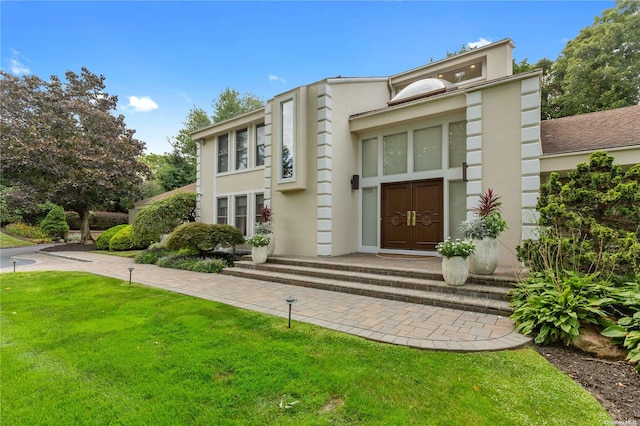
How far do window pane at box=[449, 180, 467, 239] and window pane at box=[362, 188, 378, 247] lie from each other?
2.28 m

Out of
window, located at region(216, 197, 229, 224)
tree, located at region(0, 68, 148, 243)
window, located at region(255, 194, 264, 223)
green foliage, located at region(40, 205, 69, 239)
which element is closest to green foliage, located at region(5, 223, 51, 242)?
green foliage, located at region(40, 205, 69, 239)

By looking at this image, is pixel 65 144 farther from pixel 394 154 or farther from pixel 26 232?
pixel 394 154

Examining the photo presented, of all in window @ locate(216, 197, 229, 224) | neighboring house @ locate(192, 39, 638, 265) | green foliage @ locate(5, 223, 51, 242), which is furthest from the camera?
green foliage @ locate(5, 223, 51, 242)

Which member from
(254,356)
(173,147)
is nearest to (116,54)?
(254,356)

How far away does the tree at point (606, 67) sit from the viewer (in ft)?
44.6

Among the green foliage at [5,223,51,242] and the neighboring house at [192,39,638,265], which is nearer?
the neighboring house at [192,39,638,265]

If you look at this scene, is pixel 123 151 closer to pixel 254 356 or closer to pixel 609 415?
pixel 254 356

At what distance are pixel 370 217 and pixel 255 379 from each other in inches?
293

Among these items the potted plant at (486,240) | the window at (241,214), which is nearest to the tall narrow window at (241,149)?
the window at (241,214)

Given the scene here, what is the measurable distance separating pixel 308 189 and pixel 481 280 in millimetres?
5297

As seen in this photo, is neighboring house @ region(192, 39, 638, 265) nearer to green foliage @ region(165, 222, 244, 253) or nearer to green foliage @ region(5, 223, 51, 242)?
green foliage @ region(165, 222, 244, 253)

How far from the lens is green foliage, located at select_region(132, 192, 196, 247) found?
1148cm

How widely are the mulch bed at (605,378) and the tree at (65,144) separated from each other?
18060mm

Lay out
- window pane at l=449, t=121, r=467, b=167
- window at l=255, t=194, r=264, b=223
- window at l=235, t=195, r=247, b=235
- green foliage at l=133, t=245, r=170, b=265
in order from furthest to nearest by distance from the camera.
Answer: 1. window at l=235, t=195, r=247, b=235
2. window at l=255, t=194, r=264, b=223
3. green foliage at l=133, t=245, r=170, b=265
4. window pane at l=449, t=121, r=467, b=167
